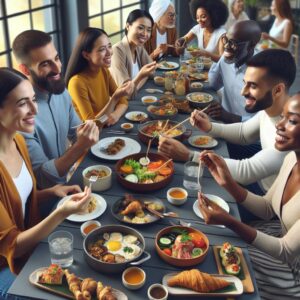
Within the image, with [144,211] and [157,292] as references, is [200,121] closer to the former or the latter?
[144,211]

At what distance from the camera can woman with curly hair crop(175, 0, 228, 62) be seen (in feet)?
14.0

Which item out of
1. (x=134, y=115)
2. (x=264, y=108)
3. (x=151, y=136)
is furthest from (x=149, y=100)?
(x=264, y=108)

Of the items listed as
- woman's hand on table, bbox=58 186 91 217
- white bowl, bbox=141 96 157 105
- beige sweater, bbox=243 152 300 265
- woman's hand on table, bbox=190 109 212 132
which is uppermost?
woman's hand on table, bbox=58 186 91 217

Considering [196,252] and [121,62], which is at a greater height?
[121,62]

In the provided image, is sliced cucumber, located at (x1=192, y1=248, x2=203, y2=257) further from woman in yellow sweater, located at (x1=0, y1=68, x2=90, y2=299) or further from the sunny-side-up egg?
woman in yellow sweater, located at (x1=0, y1=68, x2=90, y2=299)

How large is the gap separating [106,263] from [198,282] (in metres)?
0.32

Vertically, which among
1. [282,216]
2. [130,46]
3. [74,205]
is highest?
[130,46]

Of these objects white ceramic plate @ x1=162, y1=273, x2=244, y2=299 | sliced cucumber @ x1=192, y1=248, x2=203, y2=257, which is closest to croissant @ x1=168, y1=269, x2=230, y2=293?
white ceramic plate @ x1=162, y1=273, x2=244, y2=299

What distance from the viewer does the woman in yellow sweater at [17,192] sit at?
1.56 m

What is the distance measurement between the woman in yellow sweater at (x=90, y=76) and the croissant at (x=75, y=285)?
145cm

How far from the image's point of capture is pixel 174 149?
7.14 ft

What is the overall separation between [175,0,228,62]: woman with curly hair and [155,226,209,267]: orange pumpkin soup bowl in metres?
2.83

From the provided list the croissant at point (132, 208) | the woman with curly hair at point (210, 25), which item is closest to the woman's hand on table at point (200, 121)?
the croissant at point (132, 208)

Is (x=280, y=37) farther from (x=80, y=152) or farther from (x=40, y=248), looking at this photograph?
(x=40, y=248)
